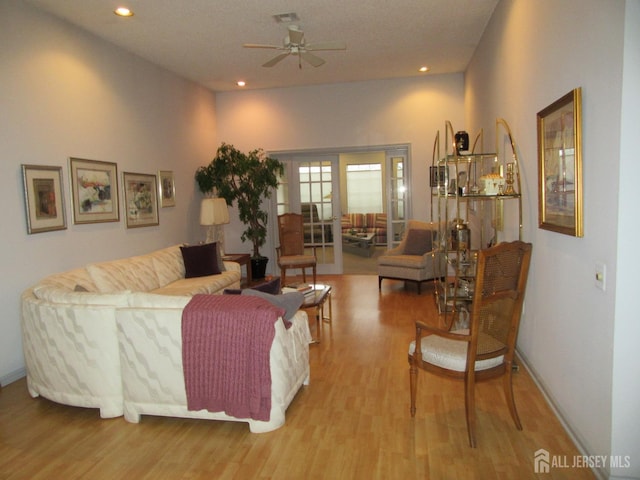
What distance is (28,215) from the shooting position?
3.75 meters

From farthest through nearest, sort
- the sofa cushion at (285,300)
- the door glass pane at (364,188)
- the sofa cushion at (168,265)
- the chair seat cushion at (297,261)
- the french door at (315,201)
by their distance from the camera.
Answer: the door glass pane at (364,188), the french door at (315,201), the chair seat cushion at (297,261), the sofa cushion at (168,265), the sofa cushion at (285,300)

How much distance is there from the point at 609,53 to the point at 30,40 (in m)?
4.36

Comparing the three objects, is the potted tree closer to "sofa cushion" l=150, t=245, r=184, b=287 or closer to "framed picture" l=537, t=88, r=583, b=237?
"sofa cushion" l=150, t=245, r=184, b=287

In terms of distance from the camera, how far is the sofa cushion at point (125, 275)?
3963 millimetres

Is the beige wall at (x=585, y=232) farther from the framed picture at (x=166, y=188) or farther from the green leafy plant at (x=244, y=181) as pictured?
the framed picture at (x=166, y=188)

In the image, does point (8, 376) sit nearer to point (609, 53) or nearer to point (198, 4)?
point (198, 4)

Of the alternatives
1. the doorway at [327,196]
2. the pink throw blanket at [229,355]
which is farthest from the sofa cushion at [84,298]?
the doorway at [327,196]

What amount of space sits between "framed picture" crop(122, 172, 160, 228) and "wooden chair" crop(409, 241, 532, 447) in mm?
3923

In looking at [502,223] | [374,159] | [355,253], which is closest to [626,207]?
[502,223]

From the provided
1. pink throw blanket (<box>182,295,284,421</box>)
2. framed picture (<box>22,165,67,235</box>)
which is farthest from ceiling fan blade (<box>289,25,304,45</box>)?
pink throw blanket (<box>182,295,284,421</box>)

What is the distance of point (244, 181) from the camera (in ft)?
22.6

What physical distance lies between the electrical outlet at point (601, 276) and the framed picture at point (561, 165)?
0.83 feet

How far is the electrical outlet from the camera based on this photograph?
6.66ft

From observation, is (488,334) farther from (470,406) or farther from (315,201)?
(315,201)
